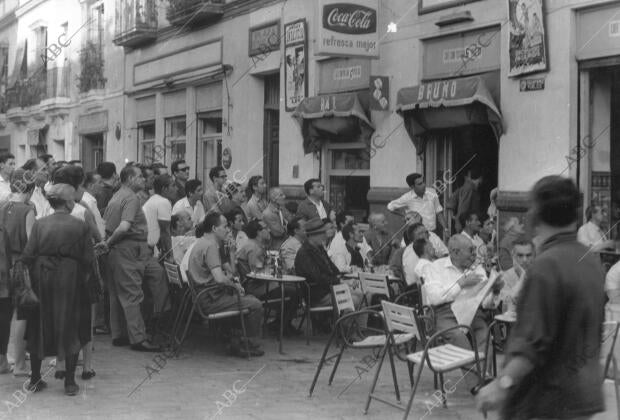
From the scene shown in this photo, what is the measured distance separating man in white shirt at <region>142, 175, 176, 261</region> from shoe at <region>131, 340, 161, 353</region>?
4.19 ft

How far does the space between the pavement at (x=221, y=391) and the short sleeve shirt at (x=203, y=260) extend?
0.83 metres

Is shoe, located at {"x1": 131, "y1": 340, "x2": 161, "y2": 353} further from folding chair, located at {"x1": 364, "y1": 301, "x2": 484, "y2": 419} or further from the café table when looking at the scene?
folding chair, located at {"x1": 364, "y1": 301, "x2": 484, "y2": 419}

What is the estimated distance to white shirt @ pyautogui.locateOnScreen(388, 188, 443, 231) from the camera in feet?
46.0

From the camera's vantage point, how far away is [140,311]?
10875 mm

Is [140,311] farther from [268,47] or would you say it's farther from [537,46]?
[268,47]

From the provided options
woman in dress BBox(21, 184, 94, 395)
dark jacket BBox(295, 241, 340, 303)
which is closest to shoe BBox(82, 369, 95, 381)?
woman in dress BBox(21, 184, 94, 395)

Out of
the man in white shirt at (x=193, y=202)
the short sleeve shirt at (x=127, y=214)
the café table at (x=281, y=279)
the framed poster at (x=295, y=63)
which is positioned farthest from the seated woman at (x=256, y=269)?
the framed poster at (x=295, y=63)

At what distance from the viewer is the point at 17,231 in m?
8.94

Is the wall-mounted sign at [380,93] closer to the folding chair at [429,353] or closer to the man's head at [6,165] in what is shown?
the man's head at [6,165]

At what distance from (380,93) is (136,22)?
10.9 metres

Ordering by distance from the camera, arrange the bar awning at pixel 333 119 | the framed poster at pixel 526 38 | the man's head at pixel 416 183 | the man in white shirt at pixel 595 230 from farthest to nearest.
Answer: the bar awning at pixel 333 119 < the man's head at pixel 416 183 < the framed poster at pixel 526 38 < the man in white shirt at pixel 595 230

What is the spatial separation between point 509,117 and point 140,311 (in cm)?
566

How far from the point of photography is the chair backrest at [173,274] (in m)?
10.3

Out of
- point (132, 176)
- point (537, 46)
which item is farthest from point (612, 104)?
point (132, 176)
